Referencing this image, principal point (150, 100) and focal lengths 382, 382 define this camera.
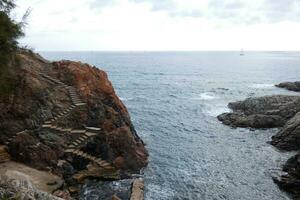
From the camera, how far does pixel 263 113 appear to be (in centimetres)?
6762

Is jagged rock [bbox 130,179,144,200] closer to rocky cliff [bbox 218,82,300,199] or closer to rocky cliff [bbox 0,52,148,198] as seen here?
rocky cliff [bbox 0,52,148,198]

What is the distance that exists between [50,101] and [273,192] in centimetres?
2480

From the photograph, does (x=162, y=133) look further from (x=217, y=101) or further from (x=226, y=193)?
(x=217, y=101)

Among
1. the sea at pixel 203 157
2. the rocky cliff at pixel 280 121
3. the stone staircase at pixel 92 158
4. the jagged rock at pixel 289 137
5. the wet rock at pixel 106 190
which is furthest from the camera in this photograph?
the jagged rock at pixel 289 137

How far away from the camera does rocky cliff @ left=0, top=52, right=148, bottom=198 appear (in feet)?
120

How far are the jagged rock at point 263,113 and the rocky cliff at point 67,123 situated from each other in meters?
24.2

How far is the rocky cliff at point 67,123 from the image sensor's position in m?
36.6

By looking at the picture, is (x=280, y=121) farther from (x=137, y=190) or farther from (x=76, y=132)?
(x=76, y=132)

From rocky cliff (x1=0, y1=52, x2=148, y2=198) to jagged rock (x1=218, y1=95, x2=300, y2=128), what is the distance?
953 inches

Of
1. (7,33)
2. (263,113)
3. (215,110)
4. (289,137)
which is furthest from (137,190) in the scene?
(215,110)

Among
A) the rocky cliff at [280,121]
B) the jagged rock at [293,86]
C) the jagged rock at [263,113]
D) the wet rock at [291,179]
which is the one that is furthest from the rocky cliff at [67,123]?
the jagged rock at [293,86]

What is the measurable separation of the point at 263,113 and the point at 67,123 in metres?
39.6

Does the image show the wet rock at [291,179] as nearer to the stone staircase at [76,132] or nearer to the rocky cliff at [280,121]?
the rocky cliff at [280,121]

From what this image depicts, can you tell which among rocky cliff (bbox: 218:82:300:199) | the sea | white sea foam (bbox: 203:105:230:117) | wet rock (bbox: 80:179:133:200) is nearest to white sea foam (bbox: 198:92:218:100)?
white sea foam (bbox: 203:105:230:117)
